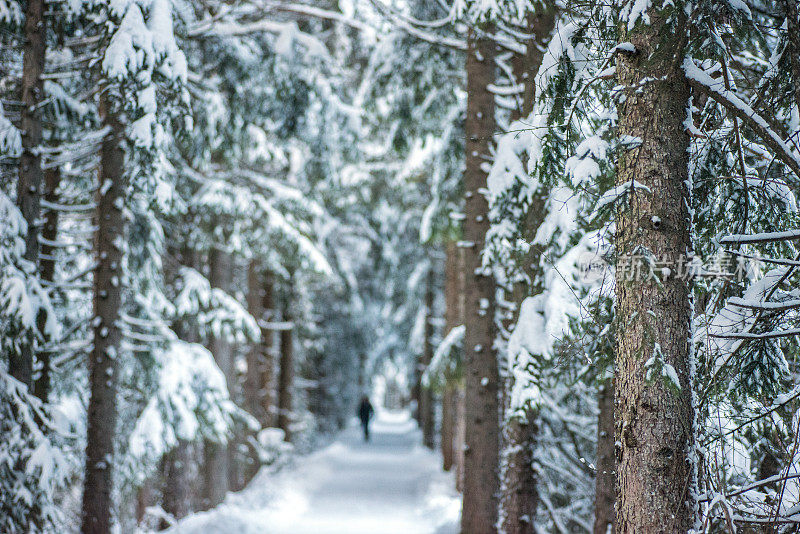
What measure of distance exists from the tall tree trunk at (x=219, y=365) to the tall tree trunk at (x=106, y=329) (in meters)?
5.25

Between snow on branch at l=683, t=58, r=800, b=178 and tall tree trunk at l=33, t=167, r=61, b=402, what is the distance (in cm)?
747

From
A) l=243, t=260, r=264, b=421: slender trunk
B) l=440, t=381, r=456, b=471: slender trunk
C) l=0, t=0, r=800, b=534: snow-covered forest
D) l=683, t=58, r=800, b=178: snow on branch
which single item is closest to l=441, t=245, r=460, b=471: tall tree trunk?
l=440, t=381, r=456, b=471: slender trunk

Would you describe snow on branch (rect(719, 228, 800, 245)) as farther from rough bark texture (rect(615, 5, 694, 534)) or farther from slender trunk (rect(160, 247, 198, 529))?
slender trunk (rect(160, 247, 198, 529))

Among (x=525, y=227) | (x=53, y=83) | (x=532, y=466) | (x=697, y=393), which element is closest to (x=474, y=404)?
(x=532, y=466)

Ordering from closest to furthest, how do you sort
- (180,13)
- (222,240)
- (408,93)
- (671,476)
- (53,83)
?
(671,476) → (180,13) → (53,83) → (408,93) → (222,240)

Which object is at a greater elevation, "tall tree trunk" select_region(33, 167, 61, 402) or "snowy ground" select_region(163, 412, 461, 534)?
"tall tree trunk" select_region(33, 167, 61, 402)

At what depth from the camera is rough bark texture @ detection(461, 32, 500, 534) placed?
A: 8.28 metres

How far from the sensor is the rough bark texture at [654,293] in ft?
12.2

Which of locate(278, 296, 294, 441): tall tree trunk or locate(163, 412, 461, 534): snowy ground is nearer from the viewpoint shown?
locate(163, 412, 461, 534): snowy ground

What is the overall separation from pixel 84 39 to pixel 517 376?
6.89 meters

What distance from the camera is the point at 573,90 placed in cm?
466

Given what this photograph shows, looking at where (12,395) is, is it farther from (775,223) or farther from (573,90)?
(775,223)

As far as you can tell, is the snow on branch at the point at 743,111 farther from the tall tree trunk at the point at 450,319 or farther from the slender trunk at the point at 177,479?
the tall tree trunk at the point at 450,319

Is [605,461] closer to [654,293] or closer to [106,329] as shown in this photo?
[654,293]
